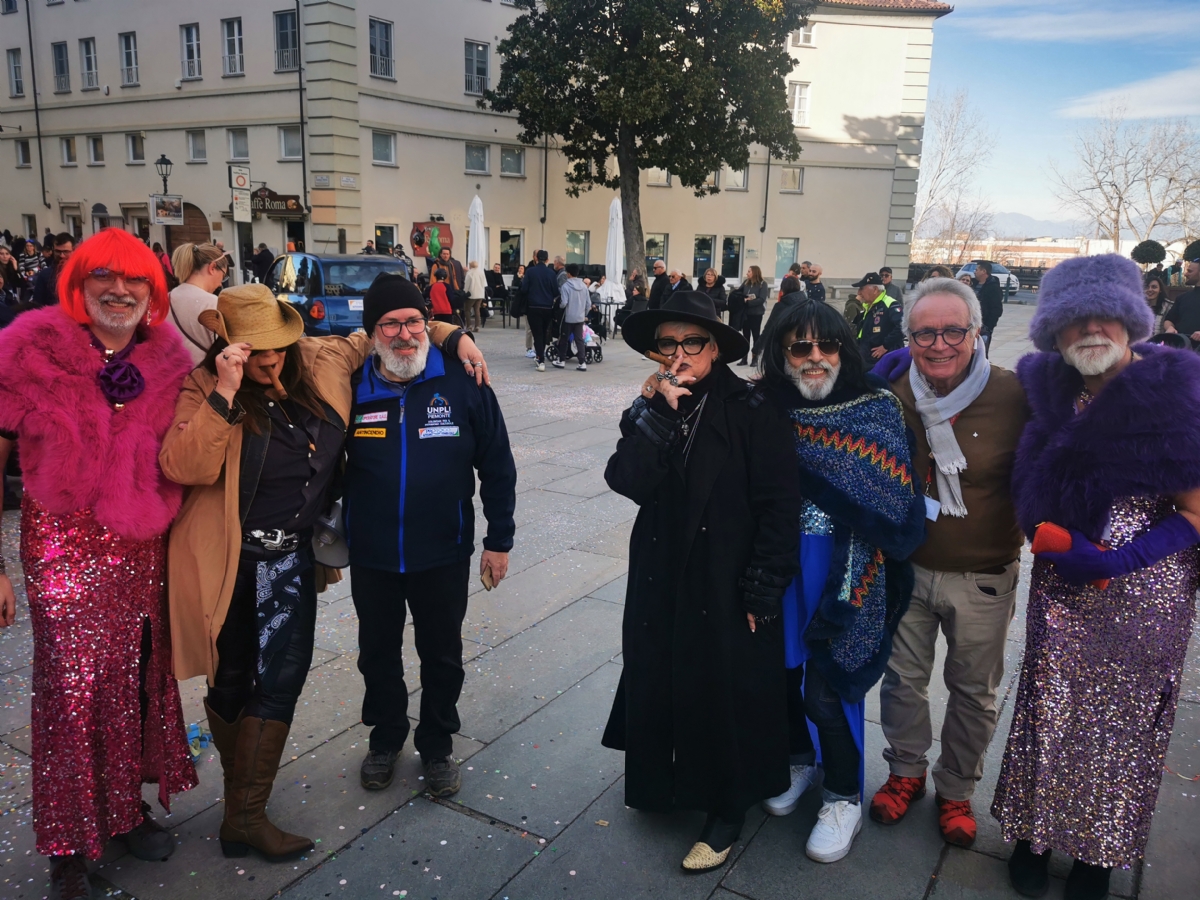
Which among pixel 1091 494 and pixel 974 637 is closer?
pixel 1091 494

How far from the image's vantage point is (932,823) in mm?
2996

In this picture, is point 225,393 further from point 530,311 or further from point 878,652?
point 530,311

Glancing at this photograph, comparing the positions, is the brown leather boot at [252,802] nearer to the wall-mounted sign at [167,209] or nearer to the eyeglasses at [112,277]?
the eyeglasses at [112,277]

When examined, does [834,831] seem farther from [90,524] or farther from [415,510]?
[90,524]

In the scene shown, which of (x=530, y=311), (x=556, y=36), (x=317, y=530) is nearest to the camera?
(x=317, y=530)

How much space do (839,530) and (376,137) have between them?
25.0 metres

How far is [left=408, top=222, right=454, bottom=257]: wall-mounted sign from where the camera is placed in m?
23.0

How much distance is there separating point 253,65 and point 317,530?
85.7 ft

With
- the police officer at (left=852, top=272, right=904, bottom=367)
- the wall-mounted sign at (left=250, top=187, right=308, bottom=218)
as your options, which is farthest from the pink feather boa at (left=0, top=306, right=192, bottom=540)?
the wall-mounted sign at (left=250, top=187, right=308, bottom=218)

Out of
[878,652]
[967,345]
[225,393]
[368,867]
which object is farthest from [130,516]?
[967,345]

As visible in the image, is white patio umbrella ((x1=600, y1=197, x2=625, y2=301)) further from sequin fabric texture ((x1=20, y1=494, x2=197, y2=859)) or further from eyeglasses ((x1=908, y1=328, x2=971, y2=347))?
sequin fabric texture ((x1=20, y1=494, x2=197, y2=859))

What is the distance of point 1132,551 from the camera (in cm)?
243

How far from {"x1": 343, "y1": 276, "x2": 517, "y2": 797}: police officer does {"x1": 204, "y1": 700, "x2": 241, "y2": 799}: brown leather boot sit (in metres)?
0.52

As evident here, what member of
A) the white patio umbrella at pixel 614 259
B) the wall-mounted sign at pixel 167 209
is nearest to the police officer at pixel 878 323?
the white patio umbrella at pixel 614 259
